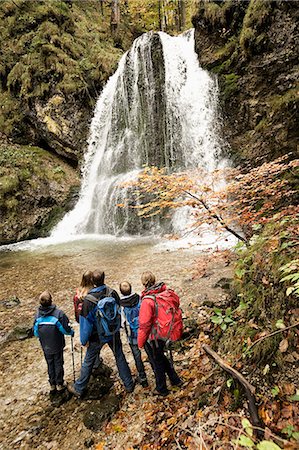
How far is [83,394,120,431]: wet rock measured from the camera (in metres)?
3.17

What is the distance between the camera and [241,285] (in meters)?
3.60

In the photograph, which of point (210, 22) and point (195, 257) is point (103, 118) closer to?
point (210, 22)

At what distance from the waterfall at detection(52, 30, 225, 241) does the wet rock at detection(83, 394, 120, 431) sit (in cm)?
992

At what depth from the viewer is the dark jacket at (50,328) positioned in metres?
3.61

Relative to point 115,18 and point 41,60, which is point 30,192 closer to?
point 41,60

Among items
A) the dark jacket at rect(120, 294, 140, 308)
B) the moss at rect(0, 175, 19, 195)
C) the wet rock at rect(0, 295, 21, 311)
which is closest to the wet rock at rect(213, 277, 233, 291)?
the dark jacket at rect(120, 294, 140, 308)

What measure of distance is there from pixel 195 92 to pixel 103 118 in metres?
6.17

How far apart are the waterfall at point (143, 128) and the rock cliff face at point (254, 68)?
1063 mm

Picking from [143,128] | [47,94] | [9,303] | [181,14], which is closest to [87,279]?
[9,303]

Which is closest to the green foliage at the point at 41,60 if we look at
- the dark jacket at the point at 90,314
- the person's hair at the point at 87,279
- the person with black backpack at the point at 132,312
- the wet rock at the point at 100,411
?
the person's hair at the point at 87,279

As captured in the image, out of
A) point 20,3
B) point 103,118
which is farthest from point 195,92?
point 20,3

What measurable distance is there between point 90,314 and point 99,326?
0.63ft

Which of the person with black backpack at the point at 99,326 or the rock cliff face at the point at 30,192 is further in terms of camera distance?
the rock cliff face at the point at 30,192

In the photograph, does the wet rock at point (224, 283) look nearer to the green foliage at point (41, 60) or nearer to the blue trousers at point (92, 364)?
the blue trousers at point (92, 364)
